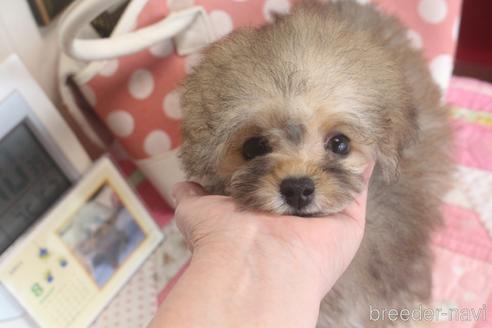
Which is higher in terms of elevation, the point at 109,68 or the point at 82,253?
the point at 109,68

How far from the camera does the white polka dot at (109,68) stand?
163 cm

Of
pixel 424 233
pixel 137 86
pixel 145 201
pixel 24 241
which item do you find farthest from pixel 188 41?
pixel 424 233

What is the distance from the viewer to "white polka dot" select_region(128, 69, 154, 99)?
1657 millimetres

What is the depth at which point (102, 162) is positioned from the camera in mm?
1707

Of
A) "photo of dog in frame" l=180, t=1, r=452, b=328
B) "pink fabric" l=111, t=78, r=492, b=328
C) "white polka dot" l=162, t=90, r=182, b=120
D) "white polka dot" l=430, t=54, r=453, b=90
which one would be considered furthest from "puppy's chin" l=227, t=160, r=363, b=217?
"white polka dot" l=430, t=54, r=453, b=90

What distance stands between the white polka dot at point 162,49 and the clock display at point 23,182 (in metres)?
0.43

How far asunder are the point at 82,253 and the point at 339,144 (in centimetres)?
99

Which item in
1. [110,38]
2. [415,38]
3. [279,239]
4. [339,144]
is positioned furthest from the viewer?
[415,38]

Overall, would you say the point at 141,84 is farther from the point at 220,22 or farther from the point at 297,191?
the point at 297,191

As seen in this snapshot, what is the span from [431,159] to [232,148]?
0.61 m

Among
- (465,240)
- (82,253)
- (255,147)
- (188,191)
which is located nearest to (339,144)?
(255,147)

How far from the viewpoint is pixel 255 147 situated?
41.0 inches

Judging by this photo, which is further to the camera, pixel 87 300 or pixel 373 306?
pixel 87 300

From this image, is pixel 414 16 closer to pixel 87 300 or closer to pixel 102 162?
pixel 102 162
